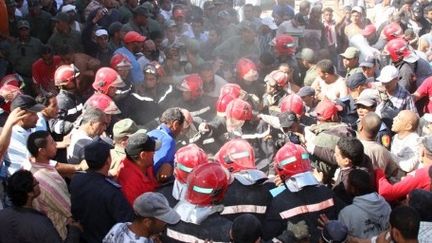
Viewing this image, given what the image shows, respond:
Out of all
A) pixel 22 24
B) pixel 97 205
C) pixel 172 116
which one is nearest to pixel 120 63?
pixel 172 116

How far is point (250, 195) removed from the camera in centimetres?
409

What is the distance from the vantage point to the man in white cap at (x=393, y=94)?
21.5 ft

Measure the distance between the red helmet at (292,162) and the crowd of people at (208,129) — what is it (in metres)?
0.01

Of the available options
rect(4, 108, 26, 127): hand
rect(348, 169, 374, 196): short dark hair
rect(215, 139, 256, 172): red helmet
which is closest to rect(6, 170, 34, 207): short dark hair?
rect(4, 108, 26, 127): hand

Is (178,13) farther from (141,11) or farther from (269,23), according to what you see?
(269,23)

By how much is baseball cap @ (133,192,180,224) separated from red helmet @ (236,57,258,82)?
14.5 ft

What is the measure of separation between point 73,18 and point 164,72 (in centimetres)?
226

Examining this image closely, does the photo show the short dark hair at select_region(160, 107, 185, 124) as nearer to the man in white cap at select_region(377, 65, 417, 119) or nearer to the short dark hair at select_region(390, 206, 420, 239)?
the short dark hair at select_region(390, 206, 420, 239)

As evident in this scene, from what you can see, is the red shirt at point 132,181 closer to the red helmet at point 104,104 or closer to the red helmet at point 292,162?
the red helmet at point 292,162

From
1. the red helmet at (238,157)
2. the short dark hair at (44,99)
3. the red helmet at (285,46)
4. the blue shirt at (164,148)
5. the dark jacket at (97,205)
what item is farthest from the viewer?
the red helmet at (285,46)

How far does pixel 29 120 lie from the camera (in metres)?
4.87

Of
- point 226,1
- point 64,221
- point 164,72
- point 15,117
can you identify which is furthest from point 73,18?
point 64,221

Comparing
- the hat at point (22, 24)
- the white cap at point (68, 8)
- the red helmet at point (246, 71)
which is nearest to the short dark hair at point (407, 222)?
the red helmet at point (246, 71)

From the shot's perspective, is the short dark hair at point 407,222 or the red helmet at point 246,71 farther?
the red helmet at point 246,71
